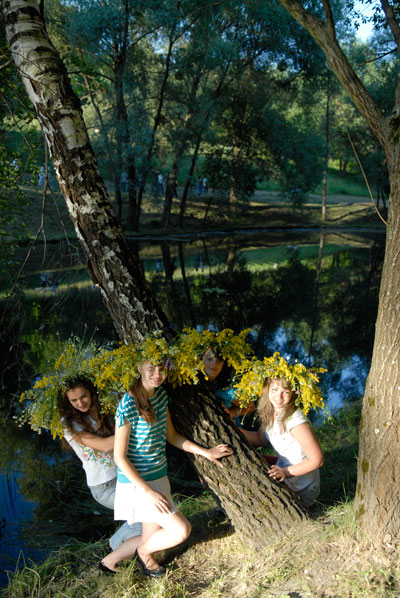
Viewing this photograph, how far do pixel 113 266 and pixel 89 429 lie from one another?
1176mm

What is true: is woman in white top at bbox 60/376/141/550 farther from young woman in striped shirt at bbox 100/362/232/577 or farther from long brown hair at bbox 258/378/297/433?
long brown hair at bbox 258/378/297/433

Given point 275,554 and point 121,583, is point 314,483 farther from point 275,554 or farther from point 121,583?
point 121,583

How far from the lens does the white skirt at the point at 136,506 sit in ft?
10.2

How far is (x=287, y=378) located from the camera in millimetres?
3131

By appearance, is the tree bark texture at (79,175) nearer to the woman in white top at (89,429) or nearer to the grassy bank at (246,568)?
the woman in white top at (89,429)

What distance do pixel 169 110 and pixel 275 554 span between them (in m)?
22.7

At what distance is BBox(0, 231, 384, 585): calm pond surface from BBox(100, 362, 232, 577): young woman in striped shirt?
995mm

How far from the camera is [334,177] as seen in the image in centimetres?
4716

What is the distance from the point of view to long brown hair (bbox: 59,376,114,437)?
11.6 feet

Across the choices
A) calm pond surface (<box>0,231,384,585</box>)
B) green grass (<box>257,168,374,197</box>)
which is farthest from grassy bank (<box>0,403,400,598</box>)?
green grass (<box>257,168,374,197</box>)

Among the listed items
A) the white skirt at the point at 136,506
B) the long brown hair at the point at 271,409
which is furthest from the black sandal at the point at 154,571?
the long brown hair at the point at 271,409

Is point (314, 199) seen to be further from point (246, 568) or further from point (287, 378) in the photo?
point (246, 568)

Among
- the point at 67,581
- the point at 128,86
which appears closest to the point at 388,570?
the point at 67,581

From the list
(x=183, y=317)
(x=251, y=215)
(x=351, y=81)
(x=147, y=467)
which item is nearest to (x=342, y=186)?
(x=251, y=215)
